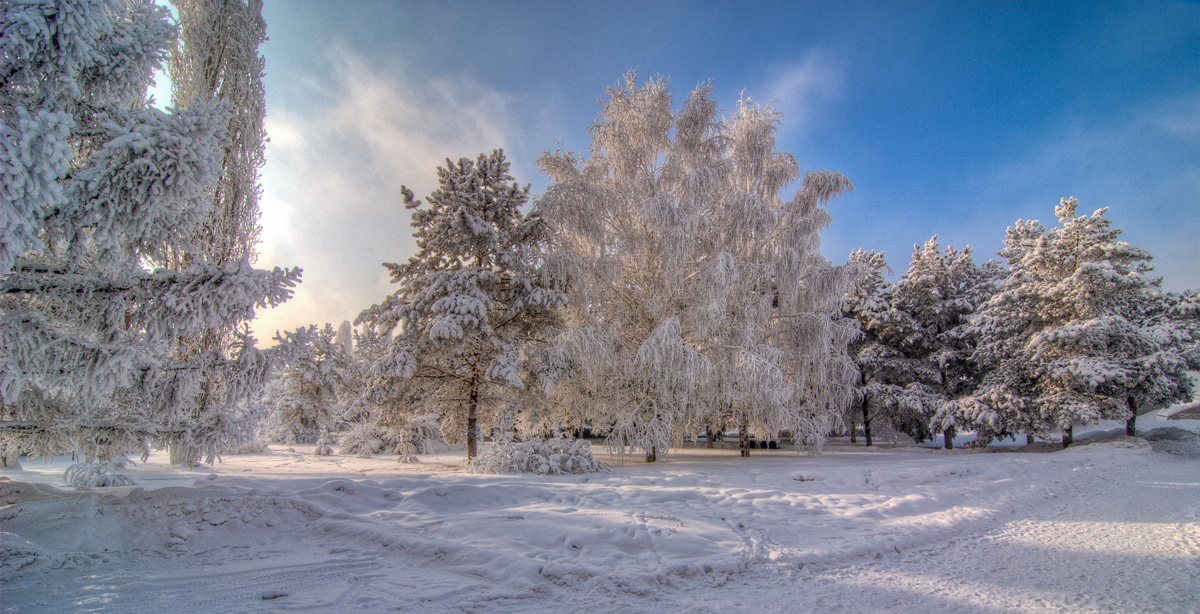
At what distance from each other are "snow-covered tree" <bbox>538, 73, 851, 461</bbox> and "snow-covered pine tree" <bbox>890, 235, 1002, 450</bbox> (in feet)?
30.6

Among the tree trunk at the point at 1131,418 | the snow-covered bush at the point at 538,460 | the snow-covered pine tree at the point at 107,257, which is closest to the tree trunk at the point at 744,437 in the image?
the snow-covered bush at the point at 538,460

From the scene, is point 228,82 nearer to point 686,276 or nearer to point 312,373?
point 312,373

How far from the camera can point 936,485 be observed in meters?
8.31

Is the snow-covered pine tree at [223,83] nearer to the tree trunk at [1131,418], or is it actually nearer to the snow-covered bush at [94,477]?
the snow-covered bush at [94,477]

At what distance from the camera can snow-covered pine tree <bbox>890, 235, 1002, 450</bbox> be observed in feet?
66.1

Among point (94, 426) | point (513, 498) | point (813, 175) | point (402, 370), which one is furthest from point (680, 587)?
point (813, 175)

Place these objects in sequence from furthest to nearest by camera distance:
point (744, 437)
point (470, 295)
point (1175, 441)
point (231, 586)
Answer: point (1175, 441)
point (744, 437)
point (470, 295)
point (231, 586)

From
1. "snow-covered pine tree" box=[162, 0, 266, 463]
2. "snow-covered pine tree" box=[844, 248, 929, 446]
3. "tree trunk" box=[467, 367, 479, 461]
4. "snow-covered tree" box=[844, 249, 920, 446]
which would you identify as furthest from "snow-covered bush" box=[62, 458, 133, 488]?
"snow-covered tree" box=[844, 249, 920, 446]

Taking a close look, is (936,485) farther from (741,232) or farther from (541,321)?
(541,321)

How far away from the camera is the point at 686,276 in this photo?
42.7ft

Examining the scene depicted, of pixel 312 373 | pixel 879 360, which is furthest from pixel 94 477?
pixel 879 360

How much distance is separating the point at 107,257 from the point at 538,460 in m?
7.26

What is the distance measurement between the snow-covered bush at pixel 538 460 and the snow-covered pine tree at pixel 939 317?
51.2 feet

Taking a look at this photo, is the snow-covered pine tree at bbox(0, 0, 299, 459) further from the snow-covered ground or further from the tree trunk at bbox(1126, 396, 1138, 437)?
the tree trunk at bbox(1126, 396, 1138, 437)
